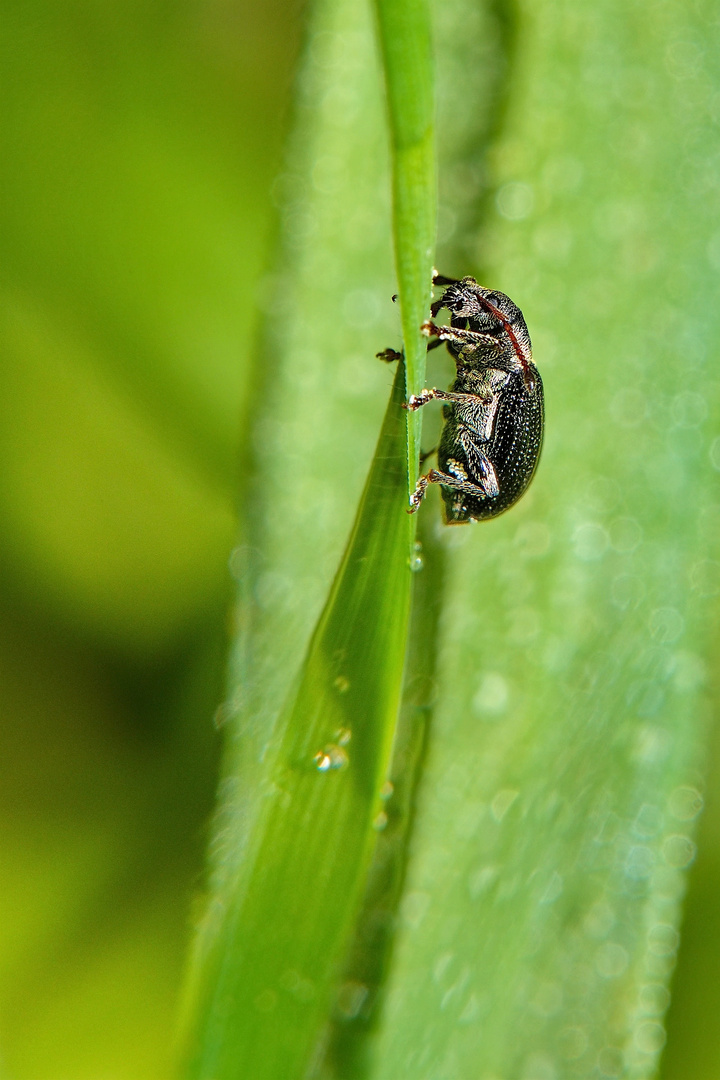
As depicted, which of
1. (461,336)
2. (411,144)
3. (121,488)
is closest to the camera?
(411,144)

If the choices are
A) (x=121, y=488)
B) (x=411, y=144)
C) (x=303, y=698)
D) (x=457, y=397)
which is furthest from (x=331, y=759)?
(x=121, y=488)

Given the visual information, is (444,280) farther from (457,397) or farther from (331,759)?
(331,759)

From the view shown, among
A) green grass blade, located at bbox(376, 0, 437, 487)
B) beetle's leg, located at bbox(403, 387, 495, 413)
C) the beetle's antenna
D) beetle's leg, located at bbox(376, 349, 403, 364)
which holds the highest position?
the beetle's antenna

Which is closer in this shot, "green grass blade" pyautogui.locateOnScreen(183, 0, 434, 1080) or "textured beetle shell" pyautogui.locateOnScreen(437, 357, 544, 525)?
"green grass blade" pyautogui.locateOnScreen(183, 0, 434, 1080)

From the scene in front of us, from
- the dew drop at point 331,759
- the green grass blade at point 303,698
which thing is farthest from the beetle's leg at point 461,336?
the dew drop at point 331,759

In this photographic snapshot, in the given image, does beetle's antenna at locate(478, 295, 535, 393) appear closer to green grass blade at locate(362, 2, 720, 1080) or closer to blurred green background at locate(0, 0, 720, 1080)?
green grass blade at locate(362, 2, 720, 1080)

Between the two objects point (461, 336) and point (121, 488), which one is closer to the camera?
point (461, 336)

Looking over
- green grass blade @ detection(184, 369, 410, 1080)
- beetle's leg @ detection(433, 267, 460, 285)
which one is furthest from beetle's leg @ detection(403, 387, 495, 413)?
green grass blade @ detection(184, 369, 410, 1080)
